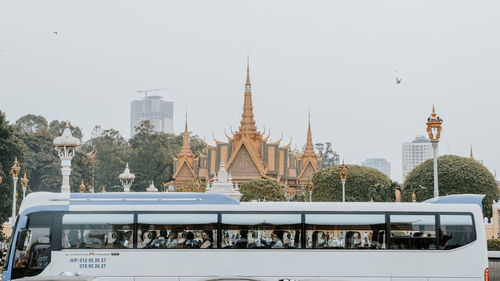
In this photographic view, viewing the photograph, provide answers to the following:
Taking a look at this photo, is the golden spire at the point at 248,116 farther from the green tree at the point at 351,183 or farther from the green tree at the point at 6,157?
the green tree at the point at 6,157

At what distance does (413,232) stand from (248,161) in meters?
58.5

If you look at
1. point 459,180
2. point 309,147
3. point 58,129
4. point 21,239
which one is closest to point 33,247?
point 21,239

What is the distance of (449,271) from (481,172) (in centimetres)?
3785

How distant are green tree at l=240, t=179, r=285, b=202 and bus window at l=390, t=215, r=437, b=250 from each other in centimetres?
4382

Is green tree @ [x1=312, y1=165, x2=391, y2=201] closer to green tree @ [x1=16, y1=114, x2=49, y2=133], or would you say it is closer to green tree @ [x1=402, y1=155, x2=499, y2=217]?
green tree @ [x1=402, y1=155, x2=499, y2=217]

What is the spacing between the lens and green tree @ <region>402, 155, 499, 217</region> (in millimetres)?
49438

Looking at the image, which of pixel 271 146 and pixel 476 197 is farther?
pixel 271 146

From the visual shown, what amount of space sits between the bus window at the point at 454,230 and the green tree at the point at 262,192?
1727 inches

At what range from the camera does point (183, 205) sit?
46.2 feet

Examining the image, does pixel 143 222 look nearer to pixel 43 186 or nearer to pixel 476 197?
pixel 476 197

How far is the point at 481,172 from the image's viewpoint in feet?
164

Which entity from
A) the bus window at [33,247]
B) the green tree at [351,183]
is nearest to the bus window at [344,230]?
the bus window at [33,247]

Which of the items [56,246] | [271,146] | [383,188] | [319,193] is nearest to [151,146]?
[271,146]

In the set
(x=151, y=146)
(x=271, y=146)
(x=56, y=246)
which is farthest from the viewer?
(x=151, y=146)
